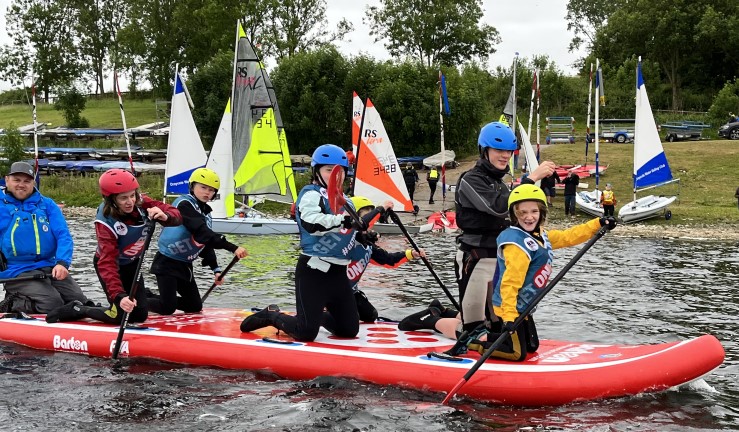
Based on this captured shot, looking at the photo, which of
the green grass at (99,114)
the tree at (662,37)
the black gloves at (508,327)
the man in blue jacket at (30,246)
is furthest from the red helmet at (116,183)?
the green grass at (99,114)

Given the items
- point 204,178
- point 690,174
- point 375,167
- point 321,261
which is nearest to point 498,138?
point 321,261

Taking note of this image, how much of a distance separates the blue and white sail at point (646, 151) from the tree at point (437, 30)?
Answer: 34.9m

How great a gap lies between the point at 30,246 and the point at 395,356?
494 cm

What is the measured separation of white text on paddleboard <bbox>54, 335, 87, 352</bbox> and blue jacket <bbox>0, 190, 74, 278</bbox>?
92 centimetres

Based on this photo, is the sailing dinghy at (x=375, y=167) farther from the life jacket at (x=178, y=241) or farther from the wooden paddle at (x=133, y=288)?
the wooden paddle at (x=133, y=288)

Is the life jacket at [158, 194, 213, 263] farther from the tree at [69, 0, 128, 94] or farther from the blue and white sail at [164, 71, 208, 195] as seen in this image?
the tree at [69, 0, 128, 94]

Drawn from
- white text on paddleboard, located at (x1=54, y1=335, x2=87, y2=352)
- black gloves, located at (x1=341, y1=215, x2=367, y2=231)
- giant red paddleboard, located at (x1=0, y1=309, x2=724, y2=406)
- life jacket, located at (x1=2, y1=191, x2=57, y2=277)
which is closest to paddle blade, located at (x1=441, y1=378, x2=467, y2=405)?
giant red paddleboard, located at (x1=0, y1=309, x2=724, y2=406)

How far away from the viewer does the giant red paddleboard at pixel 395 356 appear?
7.36 meters

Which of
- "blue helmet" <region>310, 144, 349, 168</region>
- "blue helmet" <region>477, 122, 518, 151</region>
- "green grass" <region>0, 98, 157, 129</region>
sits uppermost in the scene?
"green grass" <region>0, 98, 157, 129</region>

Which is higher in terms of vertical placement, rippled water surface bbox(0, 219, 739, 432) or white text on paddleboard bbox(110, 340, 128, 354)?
white text on paddleboard bbox(110, 340, 128, 354)

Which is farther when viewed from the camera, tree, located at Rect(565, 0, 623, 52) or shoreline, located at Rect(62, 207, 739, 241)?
tree, located at Rect(565, 0, 623, 52)

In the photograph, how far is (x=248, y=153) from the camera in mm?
25156

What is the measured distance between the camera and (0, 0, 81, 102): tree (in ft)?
253

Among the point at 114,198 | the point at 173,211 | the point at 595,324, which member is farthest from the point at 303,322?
the point at 595,324
